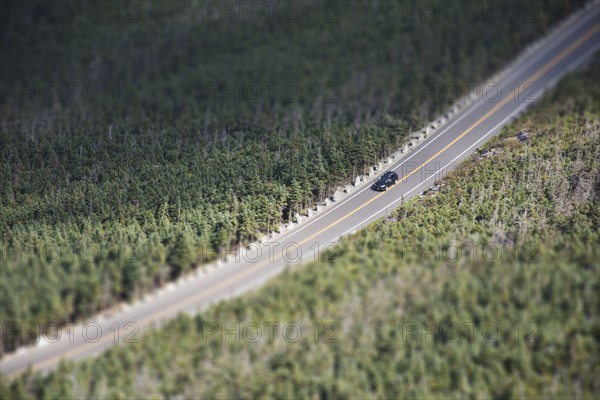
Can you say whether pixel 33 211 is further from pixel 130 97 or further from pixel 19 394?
pixel 130 97

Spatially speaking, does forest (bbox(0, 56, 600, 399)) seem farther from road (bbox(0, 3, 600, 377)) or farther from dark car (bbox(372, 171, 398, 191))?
dark car (bbox(372, 171, 398, 191))

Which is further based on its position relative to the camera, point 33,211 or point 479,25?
point 479,25

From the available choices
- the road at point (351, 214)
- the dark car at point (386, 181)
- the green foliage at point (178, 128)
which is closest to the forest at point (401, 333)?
the road at point (351, 214)

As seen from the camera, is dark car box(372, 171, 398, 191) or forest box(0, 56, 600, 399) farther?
dark car box(372, 171, 398, 191)

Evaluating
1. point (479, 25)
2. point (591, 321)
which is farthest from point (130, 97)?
point (591, 321)

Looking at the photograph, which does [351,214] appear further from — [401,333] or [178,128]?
[178,128]

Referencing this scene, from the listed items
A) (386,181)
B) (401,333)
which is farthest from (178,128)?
(401,333)

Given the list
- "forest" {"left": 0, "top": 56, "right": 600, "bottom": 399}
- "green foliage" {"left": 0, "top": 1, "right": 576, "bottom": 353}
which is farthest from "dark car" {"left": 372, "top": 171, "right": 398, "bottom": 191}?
"forest" {"left": 0, "top": 56, "right": 600, "bottom": 399}
